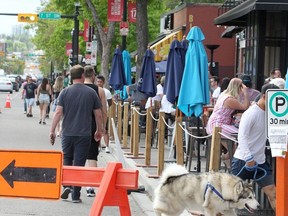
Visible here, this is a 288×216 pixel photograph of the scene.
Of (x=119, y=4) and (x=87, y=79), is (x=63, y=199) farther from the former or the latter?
(x=119, y=4)

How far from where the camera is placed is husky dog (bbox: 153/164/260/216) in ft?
28.8

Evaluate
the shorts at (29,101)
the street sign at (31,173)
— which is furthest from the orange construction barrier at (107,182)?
the shorts at (29,101)

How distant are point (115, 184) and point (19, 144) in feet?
45.4

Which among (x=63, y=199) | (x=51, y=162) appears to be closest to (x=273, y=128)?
(x=51, y=162)

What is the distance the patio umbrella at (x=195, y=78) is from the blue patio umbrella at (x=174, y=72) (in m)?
1.53

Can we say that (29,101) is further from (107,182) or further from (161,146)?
(107,182)

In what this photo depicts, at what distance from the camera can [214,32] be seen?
3841 cm

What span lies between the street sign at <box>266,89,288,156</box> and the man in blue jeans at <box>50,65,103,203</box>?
4.37 meters

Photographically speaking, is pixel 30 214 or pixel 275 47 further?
pixel 275 47

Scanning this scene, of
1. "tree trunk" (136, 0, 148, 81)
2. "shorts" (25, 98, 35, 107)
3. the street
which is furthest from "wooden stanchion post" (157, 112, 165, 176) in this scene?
"shorts" (25, 98, 35, 107)

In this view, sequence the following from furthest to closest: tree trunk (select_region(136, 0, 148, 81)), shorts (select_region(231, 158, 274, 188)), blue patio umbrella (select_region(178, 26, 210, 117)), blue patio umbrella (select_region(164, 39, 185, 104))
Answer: tree trunk (select_region(136, 0, 148, 81)) < blue patio umbrella (select_region(164, 39, 185, 104)) < blue patio umbrella (select_region(178, 26, 210, 117)) < shorts (select_region(231, 158, 274, 188))

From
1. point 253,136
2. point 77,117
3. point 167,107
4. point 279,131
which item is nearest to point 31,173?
point 279,131

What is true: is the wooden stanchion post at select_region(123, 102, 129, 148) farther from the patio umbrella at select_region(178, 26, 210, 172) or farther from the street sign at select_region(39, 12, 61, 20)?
the street sign at select_region(39, 12, 61, 20)

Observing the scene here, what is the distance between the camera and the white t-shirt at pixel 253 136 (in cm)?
953
